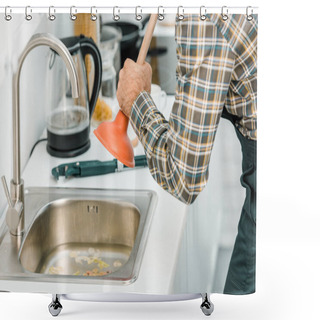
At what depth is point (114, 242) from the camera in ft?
8.65

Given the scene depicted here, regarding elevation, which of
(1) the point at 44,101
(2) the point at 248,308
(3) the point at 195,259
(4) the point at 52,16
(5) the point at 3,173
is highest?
(4) the point at 52,16

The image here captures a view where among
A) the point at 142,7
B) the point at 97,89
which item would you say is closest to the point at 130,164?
the point at 97,89

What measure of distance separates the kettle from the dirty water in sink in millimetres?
279

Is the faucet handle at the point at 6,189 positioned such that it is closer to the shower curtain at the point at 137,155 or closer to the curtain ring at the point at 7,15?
the shower curtain at the point at 137,155

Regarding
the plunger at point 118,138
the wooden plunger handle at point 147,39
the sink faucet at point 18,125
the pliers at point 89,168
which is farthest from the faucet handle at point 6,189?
the wooden plunger handle at point 147,39

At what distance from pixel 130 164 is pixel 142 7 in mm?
409

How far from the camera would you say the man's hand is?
2.45 m

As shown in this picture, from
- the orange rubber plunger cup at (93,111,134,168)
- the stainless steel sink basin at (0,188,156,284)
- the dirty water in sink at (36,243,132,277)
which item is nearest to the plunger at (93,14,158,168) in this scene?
the orange rubber plunger cup at (93,111,134,168)

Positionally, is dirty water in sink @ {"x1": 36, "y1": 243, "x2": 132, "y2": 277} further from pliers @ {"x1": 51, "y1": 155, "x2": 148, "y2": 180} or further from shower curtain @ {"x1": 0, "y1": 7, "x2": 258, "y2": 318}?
pliers @ {"x1": 51, "y1": 155, "x2": 148, "y2": 180}

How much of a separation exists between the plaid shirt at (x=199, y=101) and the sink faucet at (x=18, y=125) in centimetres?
20
